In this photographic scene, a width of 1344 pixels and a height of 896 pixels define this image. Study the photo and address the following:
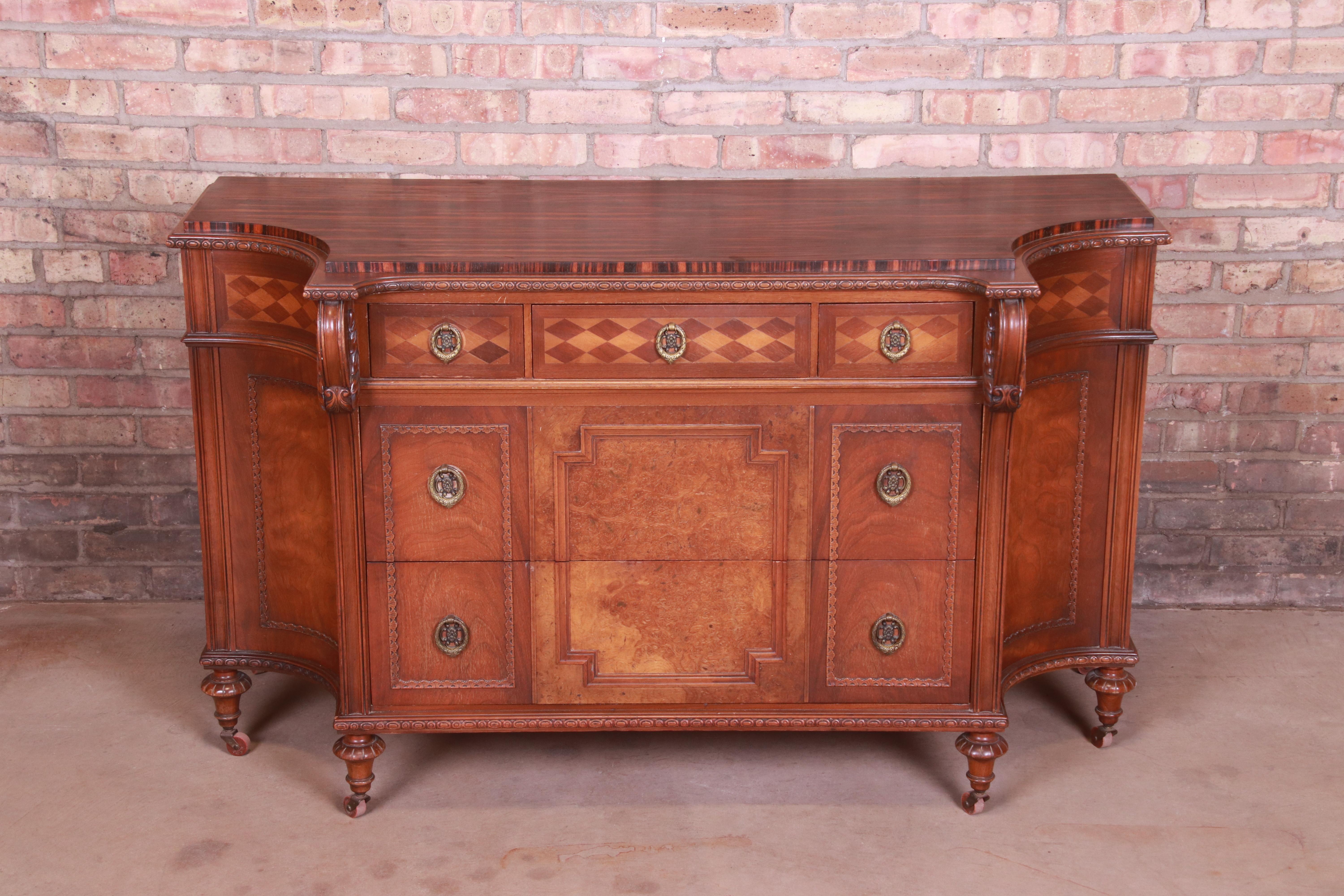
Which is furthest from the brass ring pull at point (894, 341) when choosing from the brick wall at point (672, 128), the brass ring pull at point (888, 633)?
the brick wall at point (672, 128)

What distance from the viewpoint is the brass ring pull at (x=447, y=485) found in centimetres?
243

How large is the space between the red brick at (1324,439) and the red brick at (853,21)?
1.61 m

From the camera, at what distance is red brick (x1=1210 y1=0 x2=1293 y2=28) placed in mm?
3217

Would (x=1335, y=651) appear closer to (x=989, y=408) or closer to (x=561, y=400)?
(x=989, y=408)

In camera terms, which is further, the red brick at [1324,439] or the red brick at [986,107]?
the red brick at [1324,439]

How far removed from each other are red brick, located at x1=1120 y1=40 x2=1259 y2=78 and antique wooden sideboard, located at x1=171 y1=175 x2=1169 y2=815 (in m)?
0.65

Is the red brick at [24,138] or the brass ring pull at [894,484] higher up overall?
the red brick at [24,138]

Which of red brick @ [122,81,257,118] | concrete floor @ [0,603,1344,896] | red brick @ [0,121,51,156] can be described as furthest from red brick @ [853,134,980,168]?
red brick @ [0,121,51,156]

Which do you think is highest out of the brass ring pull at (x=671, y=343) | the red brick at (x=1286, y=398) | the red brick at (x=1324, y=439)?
the brass ring pull at (x=671, y=343)

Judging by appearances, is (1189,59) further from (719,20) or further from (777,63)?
(719,20)

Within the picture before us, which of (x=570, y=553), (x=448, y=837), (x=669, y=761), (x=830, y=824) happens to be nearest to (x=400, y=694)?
(x=448, y=837)

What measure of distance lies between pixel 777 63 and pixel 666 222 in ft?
2.78

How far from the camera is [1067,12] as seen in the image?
3213 millimetres

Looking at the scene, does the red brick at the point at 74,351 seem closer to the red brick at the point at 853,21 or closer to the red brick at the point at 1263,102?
the red brick at the point at 853,21
